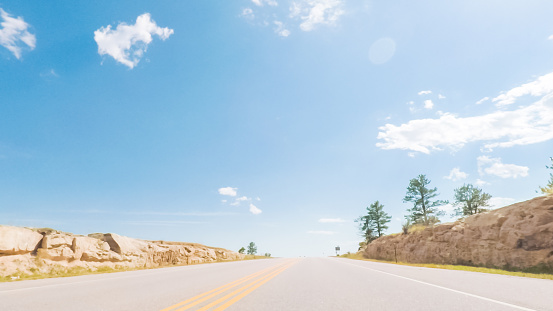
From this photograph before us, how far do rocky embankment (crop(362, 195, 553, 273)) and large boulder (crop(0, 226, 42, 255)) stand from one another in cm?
2923

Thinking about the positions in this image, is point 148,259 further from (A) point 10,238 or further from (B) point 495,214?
(B) point 495,214

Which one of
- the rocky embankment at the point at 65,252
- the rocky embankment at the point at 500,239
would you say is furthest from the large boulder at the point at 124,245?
the rocky embankment at the point at 500,239

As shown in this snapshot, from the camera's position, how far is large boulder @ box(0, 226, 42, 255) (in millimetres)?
17375

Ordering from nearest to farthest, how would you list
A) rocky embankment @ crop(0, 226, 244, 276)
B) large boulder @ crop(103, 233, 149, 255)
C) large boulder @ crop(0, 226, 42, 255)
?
large boulder @ crop(0, 226, 42, 255) < rocky embankment @ crop(0, 226, 244, 276) < large boulder @ crop(103, 233, 149, 255)

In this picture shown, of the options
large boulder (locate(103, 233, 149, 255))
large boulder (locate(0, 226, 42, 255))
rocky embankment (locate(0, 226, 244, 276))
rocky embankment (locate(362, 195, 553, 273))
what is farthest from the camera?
large boulder (locate(103, 233, 149, 255))

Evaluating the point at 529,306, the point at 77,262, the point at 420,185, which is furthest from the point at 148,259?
the point at 420,185

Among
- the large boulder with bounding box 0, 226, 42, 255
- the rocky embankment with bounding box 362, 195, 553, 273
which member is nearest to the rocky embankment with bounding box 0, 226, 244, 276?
the large boulder with bounding box 0, 226, 42, 255

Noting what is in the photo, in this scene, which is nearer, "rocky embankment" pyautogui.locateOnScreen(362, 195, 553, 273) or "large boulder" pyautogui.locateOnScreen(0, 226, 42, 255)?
"large boulder" pyautogui.locateOnScreen(0, 226, 42, 255)

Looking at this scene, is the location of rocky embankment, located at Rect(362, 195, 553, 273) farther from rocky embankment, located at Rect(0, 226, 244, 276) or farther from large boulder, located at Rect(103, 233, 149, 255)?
large boulder, located at Rect(103, 233, 149, 255)

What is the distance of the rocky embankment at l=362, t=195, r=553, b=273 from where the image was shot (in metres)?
18.0

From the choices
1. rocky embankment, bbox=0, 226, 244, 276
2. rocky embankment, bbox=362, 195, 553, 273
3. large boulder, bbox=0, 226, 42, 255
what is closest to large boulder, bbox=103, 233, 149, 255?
rocky embankment, bbox=0, 226, 244, 276

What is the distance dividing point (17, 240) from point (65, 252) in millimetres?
3218

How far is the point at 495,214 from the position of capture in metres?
23.6

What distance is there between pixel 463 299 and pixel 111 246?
2722 cm
